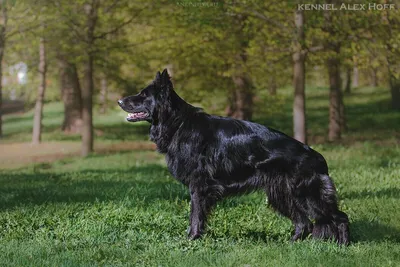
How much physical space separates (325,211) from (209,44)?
42.5 feet

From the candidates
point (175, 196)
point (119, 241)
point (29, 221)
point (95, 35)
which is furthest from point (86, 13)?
point (119, 241)

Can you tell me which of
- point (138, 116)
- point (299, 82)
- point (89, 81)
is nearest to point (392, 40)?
point (299, 82)

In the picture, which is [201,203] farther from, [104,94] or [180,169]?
[104,94]

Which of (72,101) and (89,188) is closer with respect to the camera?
(89,188)

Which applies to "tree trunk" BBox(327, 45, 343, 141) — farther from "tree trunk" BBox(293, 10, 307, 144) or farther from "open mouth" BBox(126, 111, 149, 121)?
"open mouth" BBox(126, 111, 149, 121)

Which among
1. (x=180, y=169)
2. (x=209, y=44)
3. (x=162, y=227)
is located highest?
(x=209, y=44)

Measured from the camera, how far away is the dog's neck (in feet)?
22.9

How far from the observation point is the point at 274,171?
6566 millimetres

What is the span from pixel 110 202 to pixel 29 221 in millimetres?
1334

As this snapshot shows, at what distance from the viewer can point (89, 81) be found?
781 inches

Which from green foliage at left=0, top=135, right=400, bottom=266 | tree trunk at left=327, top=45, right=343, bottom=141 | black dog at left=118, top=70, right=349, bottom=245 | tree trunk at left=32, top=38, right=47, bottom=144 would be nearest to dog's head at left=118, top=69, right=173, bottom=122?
black dog at left=118, top=70, right=349, bottom=245

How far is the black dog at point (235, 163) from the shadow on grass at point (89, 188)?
203 cm

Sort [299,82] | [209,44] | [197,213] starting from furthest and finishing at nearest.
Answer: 1. [209,44]
2. [299,82]
3. [197,213]

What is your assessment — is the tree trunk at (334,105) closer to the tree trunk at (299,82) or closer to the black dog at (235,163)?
the tree trunk at (299,82)
